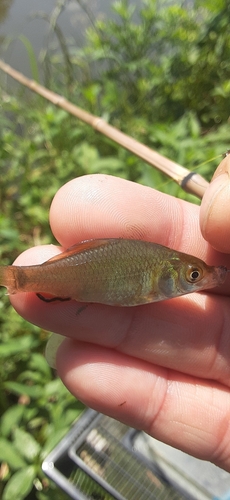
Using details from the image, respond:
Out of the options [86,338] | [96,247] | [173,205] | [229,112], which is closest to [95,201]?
[96,247]

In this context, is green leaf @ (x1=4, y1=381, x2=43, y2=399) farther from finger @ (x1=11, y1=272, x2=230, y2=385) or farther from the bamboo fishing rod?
the bamboo fishing rod

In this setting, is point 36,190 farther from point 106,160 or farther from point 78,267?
point 78,267

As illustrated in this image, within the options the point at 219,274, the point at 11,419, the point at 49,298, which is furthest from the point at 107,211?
the point at 11,419

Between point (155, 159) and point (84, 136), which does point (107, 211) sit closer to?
point (155, 159)

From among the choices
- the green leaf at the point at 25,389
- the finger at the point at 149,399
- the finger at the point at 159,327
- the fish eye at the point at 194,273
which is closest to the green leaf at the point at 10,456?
the green leaf at the point at 25,389

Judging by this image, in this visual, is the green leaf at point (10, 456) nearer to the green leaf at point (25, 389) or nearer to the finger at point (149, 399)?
the green leaf at point (25, 389)
